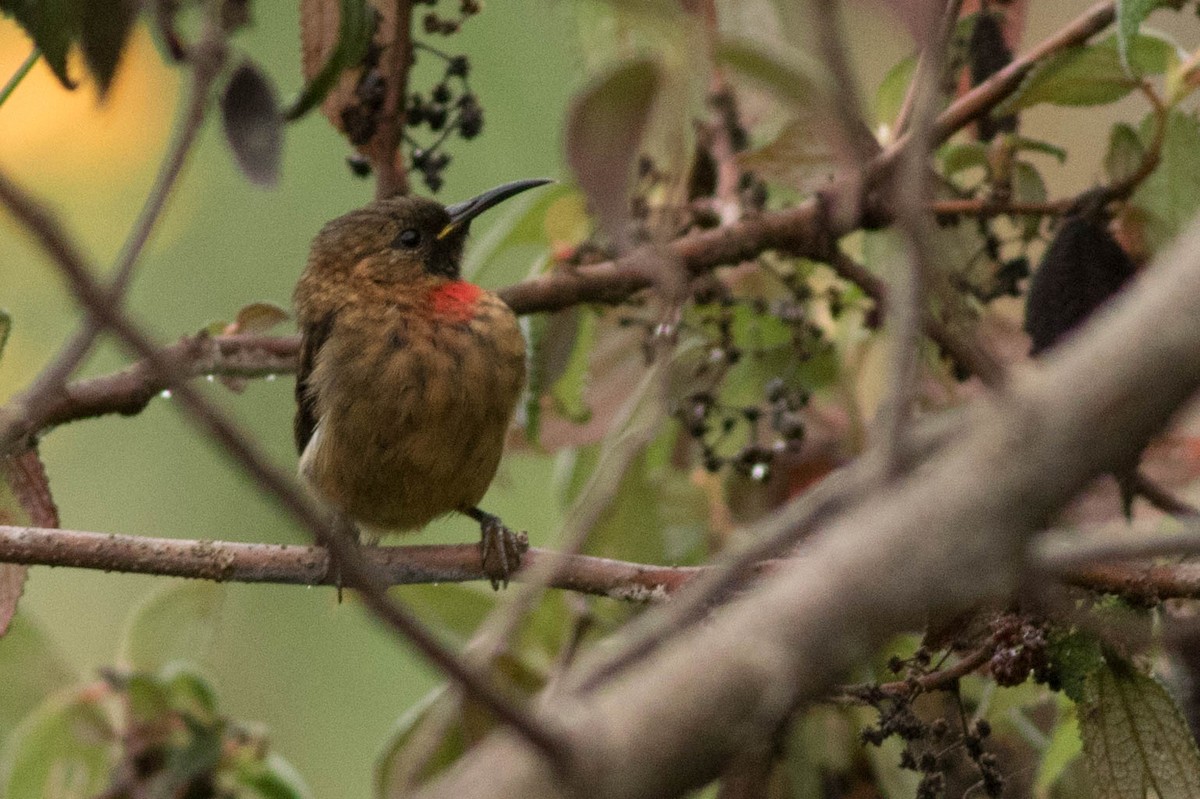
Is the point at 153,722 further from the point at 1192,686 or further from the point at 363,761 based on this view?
the point at 363,761

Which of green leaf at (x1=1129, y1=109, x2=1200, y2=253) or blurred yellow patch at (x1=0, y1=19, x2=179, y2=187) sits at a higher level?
blurred yellow patch at (x1=0, y1=19, x2=179, y2=187)

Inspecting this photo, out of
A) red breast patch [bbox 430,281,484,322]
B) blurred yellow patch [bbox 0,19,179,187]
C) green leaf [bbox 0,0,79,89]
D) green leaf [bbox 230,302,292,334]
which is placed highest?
blurred yellow patch [bbox 0,19,179,187]

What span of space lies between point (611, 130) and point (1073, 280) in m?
1.51

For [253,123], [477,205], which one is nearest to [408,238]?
[477,205]

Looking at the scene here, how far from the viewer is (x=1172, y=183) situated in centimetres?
279

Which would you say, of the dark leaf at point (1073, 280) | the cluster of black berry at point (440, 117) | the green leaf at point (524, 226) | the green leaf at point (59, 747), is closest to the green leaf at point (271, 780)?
the green leaf at point (59, 747)

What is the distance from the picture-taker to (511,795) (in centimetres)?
93

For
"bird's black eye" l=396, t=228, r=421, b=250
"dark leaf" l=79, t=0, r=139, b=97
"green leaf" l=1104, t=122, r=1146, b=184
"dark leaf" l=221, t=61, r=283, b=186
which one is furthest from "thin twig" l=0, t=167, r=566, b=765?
"bird's black eye" l=396, t=228, r=421, b=250

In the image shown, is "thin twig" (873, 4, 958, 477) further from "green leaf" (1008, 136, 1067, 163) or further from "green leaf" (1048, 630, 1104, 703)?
"green leaf" (1008, 136, 1067, 163)

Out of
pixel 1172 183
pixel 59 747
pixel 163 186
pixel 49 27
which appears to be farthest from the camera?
pixel 59 747

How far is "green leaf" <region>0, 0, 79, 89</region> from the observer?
1978mm

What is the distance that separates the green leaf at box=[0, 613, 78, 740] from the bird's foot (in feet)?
3.23

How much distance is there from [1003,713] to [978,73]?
4.17ft

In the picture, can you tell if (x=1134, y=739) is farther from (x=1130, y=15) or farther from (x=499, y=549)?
(x=499, y=549)
